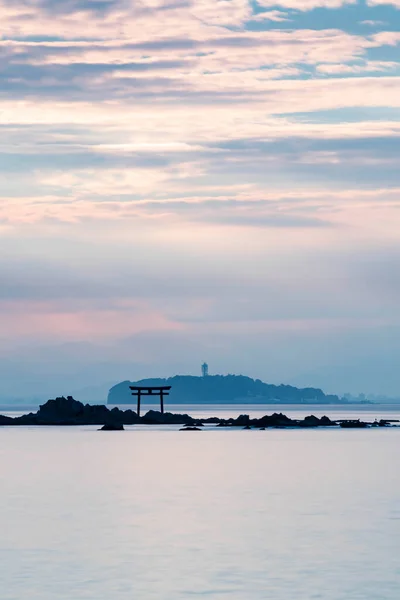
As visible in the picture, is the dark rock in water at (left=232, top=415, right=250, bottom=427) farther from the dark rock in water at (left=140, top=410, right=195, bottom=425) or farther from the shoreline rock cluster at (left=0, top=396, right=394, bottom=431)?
the dark rock in water at (left=140, top=410, right=195, bottom=425)

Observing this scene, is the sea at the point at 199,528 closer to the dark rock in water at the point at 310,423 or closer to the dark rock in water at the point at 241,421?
the dark rock in water at the point at 310,423

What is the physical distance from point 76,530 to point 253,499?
45.9 ft

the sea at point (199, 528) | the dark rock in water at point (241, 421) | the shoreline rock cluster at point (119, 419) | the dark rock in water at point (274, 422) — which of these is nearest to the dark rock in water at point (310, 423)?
the shoreline rock cluster at point (119, 419)

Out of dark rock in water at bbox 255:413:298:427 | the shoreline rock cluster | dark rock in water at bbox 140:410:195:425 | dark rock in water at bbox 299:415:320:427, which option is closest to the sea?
dark rock in water at bbox 255:413:298:427

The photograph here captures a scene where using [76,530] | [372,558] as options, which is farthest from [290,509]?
[372,558]

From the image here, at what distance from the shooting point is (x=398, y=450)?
105312 mm

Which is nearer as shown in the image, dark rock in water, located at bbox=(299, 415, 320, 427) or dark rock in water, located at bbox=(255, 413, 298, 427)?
dark rock in water, located at bbox=(255, 413, 298, 427)

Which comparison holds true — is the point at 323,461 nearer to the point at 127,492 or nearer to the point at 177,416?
the point at 127,492

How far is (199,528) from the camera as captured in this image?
4575cm

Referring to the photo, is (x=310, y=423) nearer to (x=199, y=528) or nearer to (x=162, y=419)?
(x=162, y=419)

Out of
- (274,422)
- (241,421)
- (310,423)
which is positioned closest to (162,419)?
(241,421)

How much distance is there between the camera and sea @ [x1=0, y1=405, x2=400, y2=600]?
33156 mm

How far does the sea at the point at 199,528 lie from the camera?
33.2 metres

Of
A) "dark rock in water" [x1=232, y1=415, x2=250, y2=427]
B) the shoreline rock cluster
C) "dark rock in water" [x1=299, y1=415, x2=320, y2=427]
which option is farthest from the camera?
"dark rock in water" [x1=232, y1=415, x2=250, y2=427]
